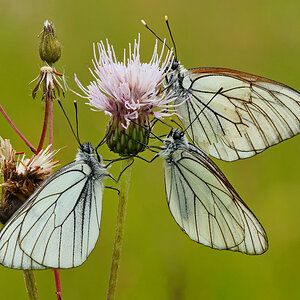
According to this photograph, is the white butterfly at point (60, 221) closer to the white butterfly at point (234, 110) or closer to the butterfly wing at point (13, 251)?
the butterfly wing at point (13, 251)

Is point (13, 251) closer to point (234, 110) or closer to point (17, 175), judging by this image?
point (17, 175)

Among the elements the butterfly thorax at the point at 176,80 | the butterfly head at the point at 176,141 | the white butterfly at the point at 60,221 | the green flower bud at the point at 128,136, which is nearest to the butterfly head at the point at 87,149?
the white butterfly at the point at 60,221

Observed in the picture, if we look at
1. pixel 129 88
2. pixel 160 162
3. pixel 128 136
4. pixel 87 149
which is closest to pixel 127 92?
pixel 129 88

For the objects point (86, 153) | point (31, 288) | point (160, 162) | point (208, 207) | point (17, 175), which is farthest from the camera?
point (160, 162)

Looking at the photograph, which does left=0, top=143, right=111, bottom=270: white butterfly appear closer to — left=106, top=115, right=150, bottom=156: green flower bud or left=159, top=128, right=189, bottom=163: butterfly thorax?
left=106, top=115, right=150, bottom=156: green flower bud

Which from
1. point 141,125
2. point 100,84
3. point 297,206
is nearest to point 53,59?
point 100,84

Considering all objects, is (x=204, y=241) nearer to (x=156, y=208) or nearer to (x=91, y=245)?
(x=91, y=245)
